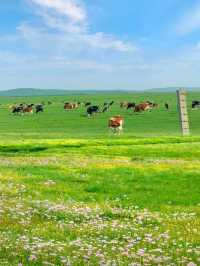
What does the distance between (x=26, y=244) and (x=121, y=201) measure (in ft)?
24.8

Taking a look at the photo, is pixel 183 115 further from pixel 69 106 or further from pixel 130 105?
pixel 69 106

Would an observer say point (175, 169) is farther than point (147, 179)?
Yes

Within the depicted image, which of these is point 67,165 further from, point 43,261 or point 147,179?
point 43,261

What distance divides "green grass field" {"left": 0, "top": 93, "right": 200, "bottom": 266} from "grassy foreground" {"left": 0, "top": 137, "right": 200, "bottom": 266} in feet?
0.07

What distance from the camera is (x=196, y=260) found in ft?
38.0

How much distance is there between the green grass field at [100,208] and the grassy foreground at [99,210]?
0.02 m

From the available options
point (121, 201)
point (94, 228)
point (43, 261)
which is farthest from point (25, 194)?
point (43, 261)

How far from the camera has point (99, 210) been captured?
57.7 feet

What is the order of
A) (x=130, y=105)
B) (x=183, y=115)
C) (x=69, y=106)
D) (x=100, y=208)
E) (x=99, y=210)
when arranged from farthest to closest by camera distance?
1. (x=69, y=106)
2. (x=130, y=105)
3. (x=183, y=115)
4. (x=100, y=208)
5. (x=99, y=210)

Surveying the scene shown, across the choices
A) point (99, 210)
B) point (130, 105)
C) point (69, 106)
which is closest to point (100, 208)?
point (99, 210)

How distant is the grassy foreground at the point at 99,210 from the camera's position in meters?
12.0

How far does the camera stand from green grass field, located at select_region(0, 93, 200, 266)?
12.0 metres

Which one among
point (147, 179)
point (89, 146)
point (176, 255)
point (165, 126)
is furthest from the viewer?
point (165, 126)

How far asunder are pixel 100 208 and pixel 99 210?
0.45 metres
